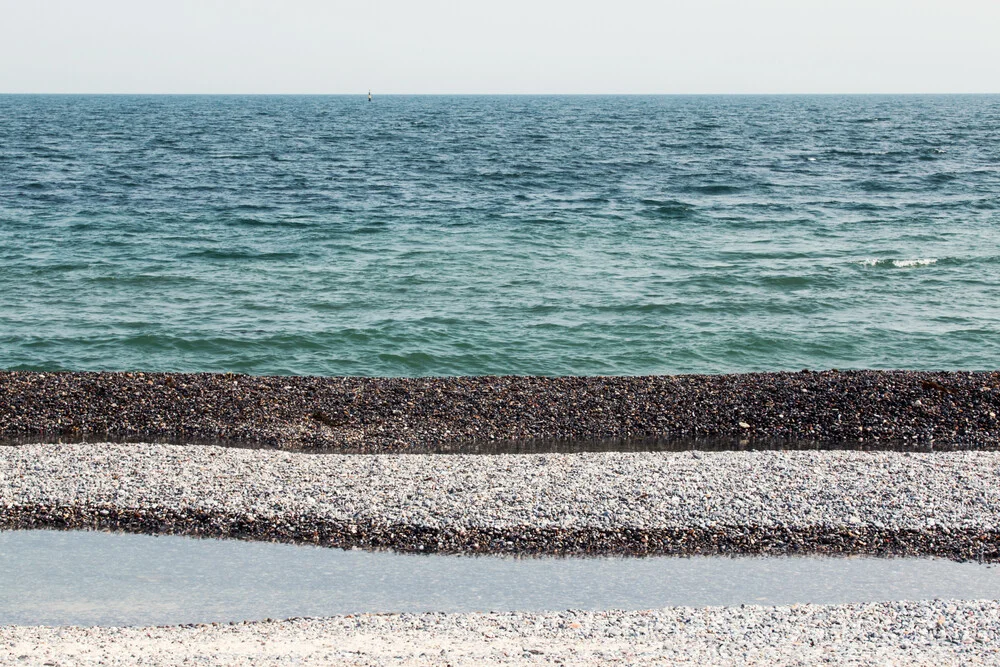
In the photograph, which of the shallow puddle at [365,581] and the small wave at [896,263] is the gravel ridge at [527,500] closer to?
the shallow puddle at [365,581]

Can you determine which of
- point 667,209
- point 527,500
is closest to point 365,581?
point 527,500

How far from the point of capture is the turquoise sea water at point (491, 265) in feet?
63.8

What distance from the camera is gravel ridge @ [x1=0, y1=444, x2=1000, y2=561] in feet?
34.3

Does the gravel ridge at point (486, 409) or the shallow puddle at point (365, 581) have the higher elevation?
the gravel ridge at point (486, 409)

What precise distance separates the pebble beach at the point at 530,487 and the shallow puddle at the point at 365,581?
0.31m

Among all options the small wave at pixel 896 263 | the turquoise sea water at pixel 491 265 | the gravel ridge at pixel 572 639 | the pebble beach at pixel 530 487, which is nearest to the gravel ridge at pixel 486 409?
the pebble beach at pixel 530 487

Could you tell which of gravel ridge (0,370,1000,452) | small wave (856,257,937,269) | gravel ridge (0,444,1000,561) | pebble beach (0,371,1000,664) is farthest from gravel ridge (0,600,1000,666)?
small wave (856,257,937,269)

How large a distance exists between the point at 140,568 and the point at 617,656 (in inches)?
194

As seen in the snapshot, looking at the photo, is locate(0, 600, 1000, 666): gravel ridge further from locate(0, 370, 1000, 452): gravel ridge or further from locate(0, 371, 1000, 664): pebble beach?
locate(0, 370, 1000, 452): gravel ridge

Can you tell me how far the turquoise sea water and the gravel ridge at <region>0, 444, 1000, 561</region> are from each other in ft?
19.9

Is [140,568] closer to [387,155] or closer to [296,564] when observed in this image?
[296,564]

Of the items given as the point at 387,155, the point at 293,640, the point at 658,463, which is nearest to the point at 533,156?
the point at 387,155

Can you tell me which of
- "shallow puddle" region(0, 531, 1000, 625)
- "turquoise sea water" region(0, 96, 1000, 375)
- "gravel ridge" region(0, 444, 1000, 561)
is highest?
"turquoise sea water" region(0, 96, 1000, 375)

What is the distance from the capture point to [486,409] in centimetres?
1473
